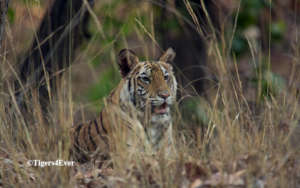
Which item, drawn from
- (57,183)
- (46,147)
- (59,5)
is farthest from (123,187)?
(59,5)

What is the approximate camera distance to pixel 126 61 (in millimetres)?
4766

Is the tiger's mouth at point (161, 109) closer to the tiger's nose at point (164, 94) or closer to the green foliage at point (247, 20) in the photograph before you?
the tiger's nose at point (164, 94)

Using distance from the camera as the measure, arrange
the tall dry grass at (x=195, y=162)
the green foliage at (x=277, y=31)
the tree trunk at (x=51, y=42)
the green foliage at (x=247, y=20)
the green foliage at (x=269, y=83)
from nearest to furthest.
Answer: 1. the tall dry grass at (x=195, y=162)
2. the green foliage at (x=269, y=83)
3. the tree trunk at (x=51, y=42)
4. the green foliage at (x=247, y=20)
5. the green foliage at (x=277, y=31)

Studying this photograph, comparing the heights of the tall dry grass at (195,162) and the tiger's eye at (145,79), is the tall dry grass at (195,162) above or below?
below

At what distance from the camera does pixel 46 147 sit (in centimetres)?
359

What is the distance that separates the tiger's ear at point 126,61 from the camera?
4.59m

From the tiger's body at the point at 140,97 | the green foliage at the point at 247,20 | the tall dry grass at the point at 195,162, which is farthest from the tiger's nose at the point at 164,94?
the green foliage at the point at 247,20

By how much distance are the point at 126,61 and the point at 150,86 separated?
0.30 meters

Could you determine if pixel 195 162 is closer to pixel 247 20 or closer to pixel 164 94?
pixel 164 94

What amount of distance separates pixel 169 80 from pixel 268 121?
1.26 metres

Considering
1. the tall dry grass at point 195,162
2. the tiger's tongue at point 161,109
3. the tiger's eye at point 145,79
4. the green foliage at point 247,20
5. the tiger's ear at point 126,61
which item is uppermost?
the green foliage at point 247,20

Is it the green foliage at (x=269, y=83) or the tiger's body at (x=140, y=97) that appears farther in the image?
the tiger's body at (x=140, y=97)

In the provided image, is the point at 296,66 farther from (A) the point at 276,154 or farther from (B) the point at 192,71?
(B) the point at 192,71

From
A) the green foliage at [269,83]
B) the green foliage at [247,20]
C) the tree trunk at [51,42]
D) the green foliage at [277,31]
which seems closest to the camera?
the green foliage at [269,83]
